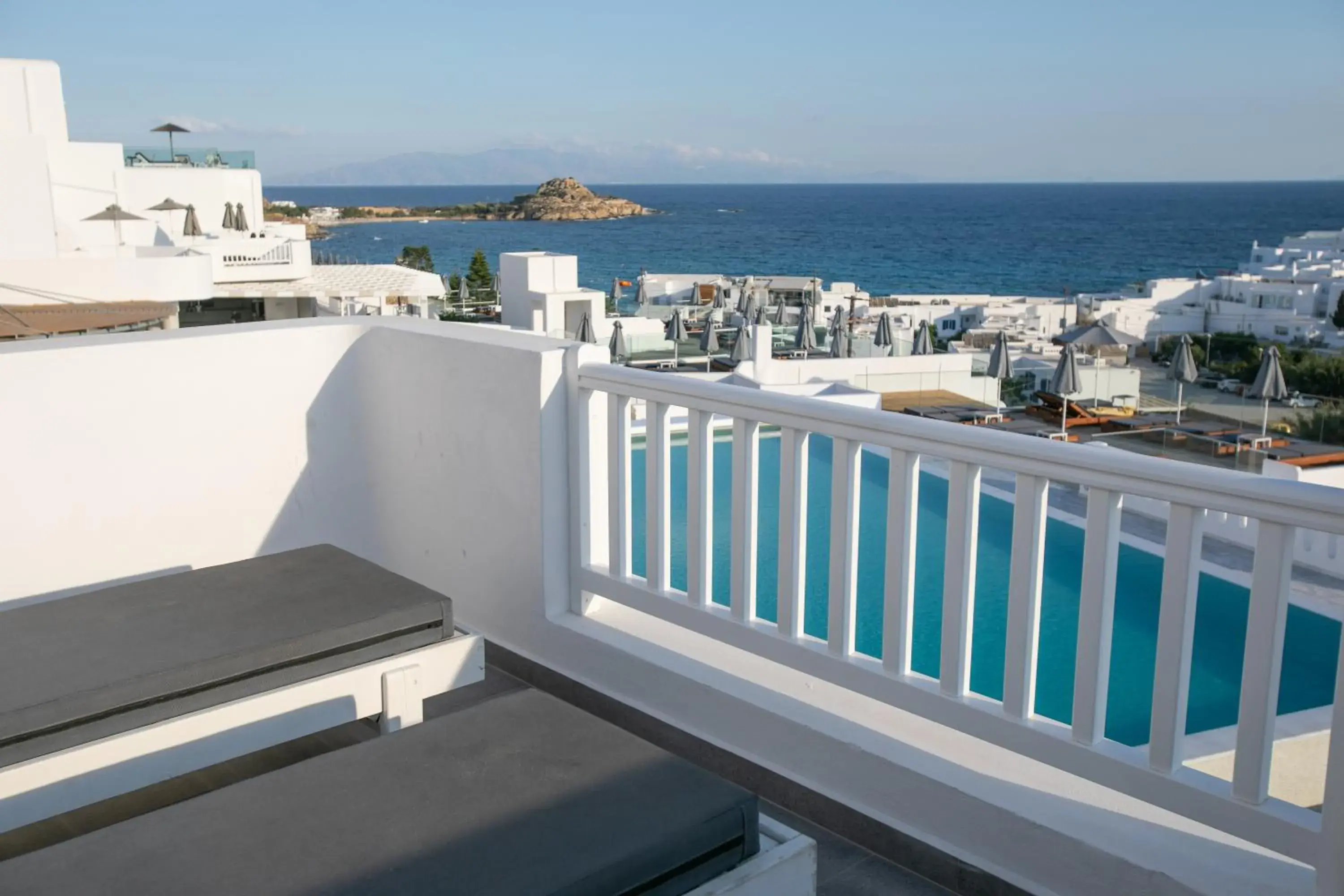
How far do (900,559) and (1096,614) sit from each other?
36cm

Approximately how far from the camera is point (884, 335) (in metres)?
19.1

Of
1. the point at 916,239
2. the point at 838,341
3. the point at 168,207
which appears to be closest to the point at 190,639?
the point at 838,341

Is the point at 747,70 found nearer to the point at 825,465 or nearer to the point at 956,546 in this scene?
the point at 825,465

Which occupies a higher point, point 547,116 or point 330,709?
point 547,116

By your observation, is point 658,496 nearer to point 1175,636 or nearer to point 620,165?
point 1175,636

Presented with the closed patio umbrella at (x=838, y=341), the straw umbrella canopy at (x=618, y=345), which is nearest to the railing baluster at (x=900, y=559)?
the straw umbrella canopy at (x=618, y=345)

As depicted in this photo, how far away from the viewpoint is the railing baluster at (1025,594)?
178cm

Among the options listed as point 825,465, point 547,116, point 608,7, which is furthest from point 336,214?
point 825,465

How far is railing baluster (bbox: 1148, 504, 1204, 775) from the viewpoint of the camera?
5.22 ft

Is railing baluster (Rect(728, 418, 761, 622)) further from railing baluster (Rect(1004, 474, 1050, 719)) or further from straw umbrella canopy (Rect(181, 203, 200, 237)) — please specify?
straw umbrella canopy (Rect(181, 203, 200, 237))

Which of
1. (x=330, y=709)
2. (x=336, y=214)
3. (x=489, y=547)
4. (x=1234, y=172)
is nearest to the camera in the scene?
(x=330, y=709)

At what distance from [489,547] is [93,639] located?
1083mm

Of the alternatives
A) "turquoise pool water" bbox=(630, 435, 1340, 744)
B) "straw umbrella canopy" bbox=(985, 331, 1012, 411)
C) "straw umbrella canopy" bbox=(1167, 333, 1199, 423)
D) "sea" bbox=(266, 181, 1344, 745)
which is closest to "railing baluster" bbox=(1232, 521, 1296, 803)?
"sea" bbox=(266, 181, 1344, 745)

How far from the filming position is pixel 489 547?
291 cm
